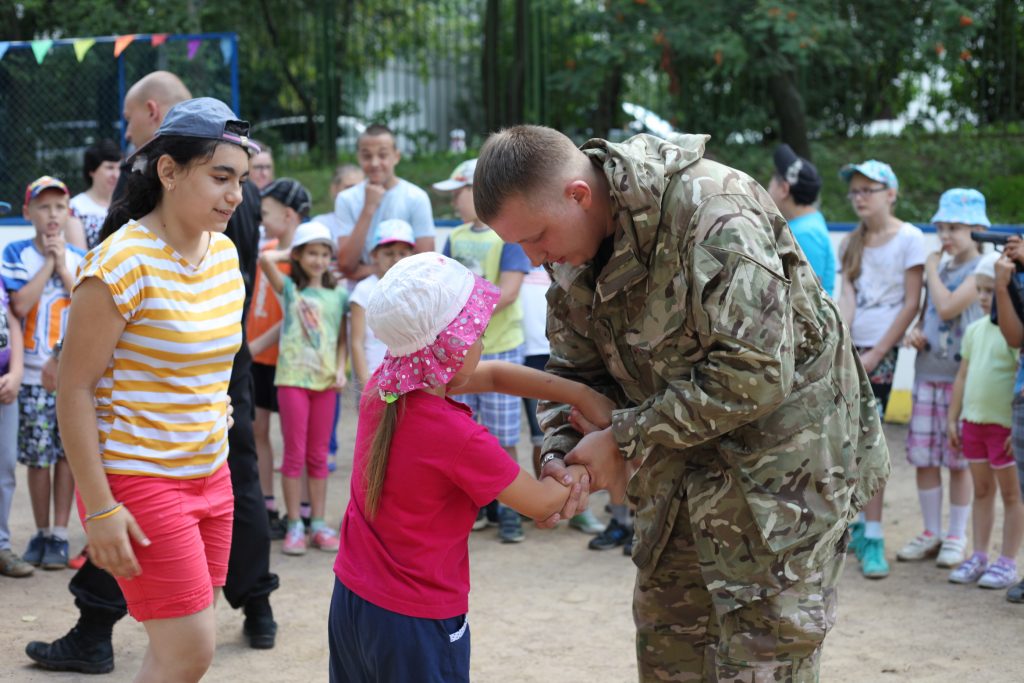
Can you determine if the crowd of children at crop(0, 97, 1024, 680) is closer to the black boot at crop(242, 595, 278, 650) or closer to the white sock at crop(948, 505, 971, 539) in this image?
the white sock at crop(948, 505, 971, 539)

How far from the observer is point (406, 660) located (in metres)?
2.76

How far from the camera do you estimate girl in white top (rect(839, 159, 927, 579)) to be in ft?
19.9

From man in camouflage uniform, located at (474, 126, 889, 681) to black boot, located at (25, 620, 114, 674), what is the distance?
7.60 feet

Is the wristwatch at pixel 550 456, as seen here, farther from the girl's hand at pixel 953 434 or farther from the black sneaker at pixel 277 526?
the black sneaker at pixel 277 526

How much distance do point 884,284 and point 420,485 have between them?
415cm

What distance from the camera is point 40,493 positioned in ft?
19.4

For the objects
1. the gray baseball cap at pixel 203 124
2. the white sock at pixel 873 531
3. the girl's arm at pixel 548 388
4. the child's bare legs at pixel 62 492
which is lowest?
the white sock at pixel 873 531

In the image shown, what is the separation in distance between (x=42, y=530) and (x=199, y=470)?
125 inches

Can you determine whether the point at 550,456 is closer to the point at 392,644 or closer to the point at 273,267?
the point at 392,644

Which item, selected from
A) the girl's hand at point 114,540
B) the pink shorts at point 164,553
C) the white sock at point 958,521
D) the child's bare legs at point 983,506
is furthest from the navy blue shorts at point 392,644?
the white sock at point 958,521

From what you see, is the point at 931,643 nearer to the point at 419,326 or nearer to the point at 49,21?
the point at 419,326

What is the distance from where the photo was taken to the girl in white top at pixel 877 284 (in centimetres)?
606

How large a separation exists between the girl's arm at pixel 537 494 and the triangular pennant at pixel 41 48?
364 inches

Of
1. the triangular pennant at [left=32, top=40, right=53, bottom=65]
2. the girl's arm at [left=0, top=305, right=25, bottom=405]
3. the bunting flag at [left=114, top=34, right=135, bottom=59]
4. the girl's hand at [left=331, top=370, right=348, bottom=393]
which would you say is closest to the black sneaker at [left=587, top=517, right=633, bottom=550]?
the girl's hand at [left=331, top=370, right=348, bottom=393]
